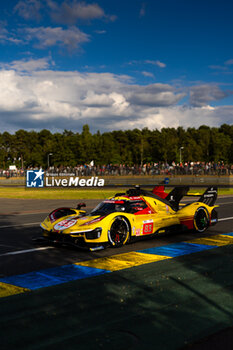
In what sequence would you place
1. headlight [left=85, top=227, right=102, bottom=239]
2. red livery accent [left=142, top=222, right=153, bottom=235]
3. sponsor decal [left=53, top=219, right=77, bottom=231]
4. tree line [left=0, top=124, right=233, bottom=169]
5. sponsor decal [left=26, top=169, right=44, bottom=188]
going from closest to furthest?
headlight [left=85, top=227, right=102, bottom=239] < sponsor decal [left=53, top=219, right=77, bottom=231] < red livery accent [left=142, top=222, right=153, bottom=235] < sponsor decal [left=26, top=169, right=44, bottom=188] < tree line [left=0, top=124, right=233, bottom=169]

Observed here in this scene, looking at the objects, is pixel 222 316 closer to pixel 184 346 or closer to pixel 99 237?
pixel 184 346

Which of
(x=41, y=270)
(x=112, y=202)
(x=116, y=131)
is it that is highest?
(x=116, y=131)

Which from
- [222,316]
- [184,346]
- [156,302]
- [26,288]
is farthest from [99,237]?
[184,346]

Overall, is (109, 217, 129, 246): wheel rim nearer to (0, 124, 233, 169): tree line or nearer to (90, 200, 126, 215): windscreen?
(90, 200, 126, 215): windscreen

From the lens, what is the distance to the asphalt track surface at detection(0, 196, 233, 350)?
3676mm

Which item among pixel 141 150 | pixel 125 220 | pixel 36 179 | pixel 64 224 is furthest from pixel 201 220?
pixel 141 150

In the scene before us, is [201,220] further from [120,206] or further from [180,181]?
[180,181]

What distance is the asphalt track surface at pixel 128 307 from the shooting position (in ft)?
12.1

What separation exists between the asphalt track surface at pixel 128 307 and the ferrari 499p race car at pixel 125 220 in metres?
0.64

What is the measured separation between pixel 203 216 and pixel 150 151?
7017cm

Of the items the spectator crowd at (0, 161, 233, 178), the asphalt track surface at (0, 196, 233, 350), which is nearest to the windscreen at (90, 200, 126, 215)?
the asphalt track surface at (0, 196, 233, 350)

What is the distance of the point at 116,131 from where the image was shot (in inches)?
4953

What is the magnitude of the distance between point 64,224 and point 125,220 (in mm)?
1416

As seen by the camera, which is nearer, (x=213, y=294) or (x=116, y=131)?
(x=213, y=294)
